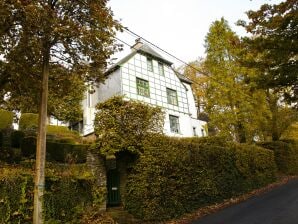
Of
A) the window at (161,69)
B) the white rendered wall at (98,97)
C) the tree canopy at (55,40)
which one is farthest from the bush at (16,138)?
the window at (161,69)

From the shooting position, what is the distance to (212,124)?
24562mm

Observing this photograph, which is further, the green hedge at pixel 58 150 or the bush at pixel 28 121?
the bush at pixel 28 121

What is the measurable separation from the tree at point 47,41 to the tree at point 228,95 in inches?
544

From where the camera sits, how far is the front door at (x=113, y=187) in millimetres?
14562

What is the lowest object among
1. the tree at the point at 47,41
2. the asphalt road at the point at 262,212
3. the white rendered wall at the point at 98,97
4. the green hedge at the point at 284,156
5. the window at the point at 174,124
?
the asphalt road at the point at 262,212

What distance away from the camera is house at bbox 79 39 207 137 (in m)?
29.3

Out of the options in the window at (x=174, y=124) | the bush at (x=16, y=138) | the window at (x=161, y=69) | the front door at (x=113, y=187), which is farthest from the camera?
the window at (x=161, y=69)

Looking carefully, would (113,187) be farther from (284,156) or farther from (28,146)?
(284,156)

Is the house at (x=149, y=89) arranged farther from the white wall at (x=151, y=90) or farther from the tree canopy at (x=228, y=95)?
the tree canopy at (x=228, y=95)

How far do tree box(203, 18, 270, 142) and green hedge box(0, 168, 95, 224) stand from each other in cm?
1409

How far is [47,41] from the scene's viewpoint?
10.6 m

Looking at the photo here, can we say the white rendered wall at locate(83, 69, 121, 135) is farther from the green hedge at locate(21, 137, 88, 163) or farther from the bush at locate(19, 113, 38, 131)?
the green hedge at locate(21, 137, 88, 163)

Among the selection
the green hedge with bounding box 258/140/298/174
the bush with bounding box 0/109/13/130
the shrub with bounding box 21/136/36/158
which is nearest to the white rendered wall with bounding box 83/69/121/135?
the bush with bounding box 0/109/13/130

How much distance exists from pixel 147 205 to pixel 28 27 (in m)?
7.95
